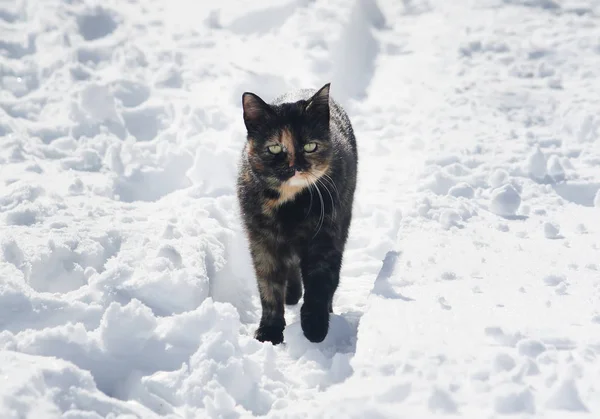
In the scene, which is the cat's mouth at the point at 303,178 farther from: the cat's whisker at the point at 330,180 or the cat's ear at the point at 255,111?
the cat's ear at the point at 255,111

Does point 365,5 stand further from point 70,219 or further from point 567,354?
point 567,354

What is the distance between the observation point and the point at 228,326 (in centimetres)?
359

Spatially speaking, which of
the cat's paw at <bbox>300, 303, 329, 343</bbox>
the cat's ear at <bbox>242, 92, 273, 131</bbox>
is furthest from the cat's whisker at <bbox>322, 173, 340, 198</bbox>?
the cat's paw at <bbox>300, 303, 329, 343</bbox>

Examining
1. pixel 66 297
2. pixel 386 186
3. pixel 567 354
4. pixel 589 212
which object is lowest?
pixel 386 186

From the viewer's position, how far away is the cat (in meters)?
4.09

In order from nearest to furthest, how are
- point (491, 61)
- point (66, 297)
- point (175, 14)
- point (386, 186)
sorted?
point (66, 297) < point (386, 186) < point (491, 61) < point (175, 14)

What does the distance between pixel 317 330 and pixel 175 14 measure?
→ 241 inches

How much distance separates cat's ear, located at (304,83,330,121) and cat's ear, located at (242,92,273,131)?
23 centimetres

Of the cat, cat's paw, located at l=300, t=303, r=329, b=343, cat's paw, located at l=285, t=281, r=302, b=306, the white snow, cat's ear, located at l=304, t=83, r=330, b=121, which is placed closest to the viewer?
cat's paw, located at l=300, t=303, r=329, b=343

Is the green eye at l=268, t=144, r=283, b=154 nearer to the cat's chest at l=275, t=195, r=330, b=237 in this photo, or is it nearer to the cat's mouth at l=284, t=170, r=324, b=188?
the cat's mouth at l=284, t=170, r=324, b=188

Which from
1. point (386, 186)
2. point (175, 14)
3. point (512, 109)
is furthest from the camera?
point (175, 14)

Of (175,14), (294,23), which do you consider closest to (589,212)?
(294,23)

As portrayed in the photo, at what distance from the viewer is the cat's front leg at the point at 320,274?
4.09m

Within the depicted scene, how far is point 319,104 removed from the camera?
4.22m
